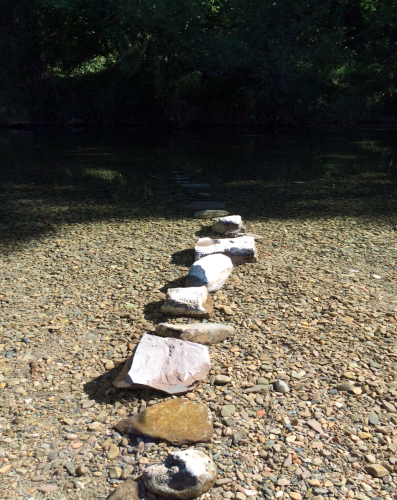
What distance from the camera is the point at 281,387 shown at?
2094 millimetres

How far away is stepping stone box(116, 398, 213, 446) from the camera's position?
1813mm

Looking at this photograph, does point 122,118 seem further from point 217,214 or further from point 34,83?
point 217,214

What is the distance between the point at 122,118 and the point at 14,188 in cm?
1124

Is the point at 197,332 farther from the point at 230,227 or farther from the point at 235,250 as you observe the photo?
the point at 230,227

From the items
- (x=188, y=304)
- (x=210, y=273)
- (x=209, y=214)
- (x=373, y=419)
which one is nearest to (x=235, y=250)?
(x=210, y=273)

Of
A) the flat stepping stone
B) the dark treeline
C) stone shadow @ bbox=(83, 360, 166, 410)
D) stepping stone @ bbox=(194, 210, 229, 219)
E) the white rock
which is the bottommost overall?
stone shadow @ bbox=(83, 360, 166, 410)

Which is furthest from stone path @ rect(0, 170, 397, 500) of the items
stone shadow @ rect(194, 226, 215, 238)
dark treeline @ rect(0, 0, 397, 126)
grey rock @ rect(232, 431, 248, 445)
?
dark treeline @ rect(0, 0, 397, 126)

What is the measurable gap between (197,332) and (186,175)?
4.76 meters

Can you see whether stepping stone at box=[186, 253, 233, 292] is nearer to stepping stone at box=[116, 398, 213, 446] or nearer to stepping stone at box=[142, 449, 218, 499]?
stepping stone at box=[116, 398, 213, 446]

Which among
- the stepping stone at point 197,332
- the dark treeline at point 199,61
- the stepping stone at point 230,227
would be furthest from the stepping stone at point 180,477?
the dark treeline at point 199,61

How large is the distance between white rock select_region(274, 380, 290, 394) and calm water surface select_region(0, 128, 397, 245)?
9.19 feet

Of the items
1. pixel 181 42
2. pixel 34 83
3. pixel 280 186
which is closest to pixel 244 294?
pixel 280 186

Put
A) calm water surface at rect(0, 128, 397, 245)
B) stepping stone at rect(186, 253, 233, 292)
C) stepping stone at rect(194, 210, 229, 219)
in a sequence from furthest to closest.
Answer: calm water surface at rect(0, 128, 397, 245), stepping stone at rect(194, 210, 229, 219), stepping stone at rect(186, 253, 233, 292)

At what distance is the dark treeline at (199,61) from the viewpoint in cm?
1305
